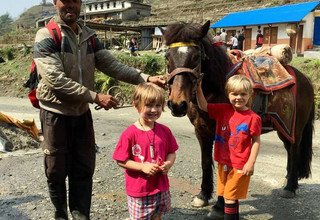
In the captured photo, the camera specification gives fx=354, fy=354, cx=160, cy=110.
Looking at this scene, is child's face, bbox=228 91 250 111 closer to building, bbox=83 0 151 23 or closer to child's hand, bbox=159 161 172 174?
child's hand, bbox=159 161 172 174

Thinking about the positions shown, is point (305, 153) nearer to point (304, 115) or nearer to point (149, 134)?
point (304, 115)

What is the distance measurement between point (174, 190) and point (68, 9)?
2.76 meters

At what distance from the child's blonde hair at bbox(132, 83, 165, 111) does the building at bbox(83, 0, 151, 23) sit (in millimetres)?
52363

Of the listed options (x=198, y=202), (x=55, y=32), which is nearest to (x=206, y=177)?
(x=198, y=202)

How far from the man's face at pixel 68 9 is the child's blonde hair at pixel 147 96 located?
0.96 metres

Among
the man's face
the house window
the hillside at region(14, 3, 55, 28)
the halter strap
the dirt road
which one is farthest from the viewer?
the hillside at region(14, 3, 55, 28)

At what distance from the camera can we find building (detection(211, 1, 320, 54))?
21.9 meters

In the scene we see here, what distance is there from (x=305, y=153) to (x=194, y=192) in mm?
1761

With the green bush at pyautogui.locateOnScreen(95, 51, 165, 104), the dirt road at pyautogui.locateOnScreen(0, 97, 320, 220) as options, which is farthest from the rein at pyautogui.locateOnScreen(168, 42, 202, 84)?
the green bush at pyautogui.locateOnScreen(95, 51, 165, 104)

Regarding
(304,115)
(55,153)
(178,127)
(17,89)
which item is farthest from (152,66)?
(55,153)

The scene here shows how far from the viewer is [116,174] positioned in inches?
209

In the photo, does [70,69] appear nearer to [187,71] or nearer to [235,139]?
[187,71]

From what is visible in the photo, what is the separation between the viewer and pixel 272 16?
983 inches

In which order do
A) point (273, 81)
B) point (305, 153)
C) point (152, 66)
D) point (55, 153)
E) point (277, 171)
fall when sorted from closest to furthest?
1. point (55, 153)
2. point (273, 81)
3. point (305, 153)
4. point (277, 171)
5. point (152, 66)
